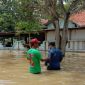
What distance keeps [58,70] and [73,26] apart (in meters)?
26.8

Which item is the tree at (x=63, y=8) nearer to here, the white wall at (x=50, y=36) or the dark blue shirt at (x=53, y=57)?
the dark blue shirt at (x=53, y=57)

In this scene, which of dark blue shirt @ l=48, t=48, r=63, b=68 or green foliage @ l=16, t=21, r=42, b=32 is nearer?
dark blue shirt @ l=48, t=48, r=63, b=68

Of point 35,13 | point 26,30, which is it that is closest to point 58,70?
point 35,13

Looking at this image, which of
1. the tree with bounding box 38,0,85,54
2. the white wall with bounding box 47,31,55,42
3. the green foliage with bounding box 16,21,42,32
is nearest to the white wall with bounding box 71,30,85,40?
the white wall with bounding box 47,31,55,42

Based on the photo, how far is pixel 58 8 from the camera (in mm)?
21609

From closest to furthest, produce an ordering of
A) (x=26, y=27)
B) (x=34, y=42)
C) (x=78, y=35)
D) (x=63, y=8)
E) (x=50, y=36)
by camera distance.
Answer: (x=34, y=42) < (x=63, y=8) < (x=78, y=35) < (x=26, y=27) < (x=50, y=36)

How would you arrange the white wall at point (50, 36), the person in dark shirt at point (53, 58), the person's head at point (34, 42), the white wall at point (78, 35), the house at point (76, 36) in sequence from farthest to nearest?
the white wall at point (50, 36), the white wall at point (78, 35), the house at point (76, 36), the person in dark shirt at point (53, 58), the person's head at point (34, 42)

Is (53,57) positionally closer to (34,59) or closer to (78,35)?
(34,59)

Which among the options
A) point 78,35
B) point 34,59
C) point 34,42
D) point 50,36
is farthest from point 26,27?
point 34,42

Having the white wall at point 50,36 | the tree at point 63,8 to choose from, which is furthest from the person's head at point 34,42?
the white wall at point 50,36

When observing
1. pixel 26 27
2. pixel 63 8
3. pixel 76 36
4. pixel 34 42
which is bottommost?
pixel 34 42

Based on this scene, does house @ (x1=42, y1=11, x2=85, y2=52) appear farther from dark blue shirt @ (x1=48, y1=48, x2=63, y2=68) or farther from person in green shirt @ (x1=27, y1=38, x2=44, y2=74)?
person in green shirt @ (x1=27, y1=38, x2=44, y2=74)

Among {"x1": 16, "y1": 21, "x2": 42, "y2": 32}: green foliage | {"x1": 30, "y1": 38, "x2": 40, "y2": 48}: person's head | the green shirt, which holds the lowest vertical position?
the green shirt

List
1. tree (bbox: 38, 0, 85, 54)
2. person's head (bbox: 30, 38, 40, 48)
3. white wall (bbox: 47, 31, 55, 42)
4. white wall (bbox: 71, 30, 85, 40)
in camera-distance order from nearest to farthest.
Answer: person's head (bbox: 30, 38, 40, 48), tree (bbox: 38, 0, 85, 54), white wall (bbox: 71, 30, 85, 40), white wall (bbox: 47, 31, 55, 42)
